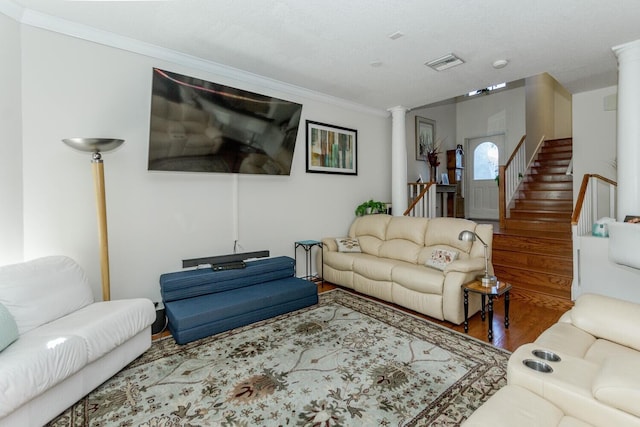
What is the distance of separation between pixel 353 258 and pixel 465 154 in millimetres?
5285

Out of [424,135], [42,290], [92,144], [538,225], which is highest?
[424,135]

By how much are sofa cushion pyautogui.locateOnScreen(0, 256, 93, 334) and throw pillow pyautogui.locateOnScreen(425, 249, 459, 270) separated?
323cm

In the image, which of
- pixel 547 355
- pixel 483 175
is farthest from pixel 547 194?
pixel 547 355

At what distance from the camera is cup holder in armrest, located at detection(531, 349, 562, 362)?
138 centimetres

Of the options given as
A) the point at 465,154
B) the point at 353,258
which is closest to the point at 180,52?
the point at 353,258

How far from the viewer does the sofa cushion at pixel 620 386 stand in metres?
1.06

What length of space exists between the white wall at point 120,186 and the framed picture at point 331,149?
0.50m

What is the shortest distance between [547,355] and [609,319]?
63 centimetres

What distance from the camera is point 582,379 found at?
1223 mm

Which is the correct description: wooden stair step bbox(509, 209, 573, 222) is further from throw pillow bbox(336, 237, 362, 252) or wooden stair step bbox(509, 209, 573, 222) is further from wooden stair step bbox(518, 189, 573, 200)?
throw pillow bbox(336, 237, 362, 252)

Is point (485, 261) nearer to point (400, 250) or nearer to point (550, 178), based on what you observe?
point (400, 250)

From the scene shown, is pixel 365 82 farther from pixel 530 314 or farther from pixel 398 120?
pixel 530 314

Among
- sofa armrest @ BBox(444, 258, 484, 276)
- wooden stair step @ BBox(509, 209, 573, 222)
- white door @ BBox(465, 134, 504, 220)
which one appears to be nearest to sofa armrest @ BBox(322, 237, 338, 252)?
sofa armrest @ BBox(444, 258, 484, 276)

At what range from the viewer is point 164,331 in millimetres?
2912
